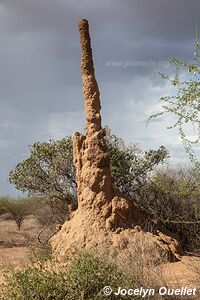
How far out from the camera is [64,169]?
17.7 metres

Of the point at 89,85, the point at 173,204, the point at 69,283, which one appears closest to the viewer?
the point at 69,283

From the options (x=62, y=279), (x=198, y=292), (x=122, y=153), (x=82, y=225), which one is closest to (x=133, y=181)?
(x=122, y=153)

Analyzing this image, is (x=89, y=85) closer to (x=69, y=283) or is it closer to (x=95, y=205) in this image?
(x=95, y=205)

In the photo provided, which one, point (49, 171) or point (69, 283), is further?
point (49, 171)

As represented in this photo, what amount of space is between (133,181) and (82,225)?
16.9ft

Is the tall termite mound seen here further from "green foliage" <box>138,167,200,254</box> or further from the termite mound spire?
"green foliage" <box>138,167,200,254</box>

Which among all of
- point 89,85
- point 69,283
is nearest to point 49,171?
point 89,85

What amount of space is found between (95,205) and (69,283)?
5.17 meters

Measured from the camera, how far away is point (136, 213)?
12.9 meters

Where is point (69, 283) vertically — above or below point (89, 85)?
below

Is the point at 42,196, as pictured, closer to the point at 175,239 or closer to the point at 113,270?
the point at 175,239

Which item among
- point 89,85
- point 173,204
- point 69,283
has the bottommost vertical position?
point 69,283

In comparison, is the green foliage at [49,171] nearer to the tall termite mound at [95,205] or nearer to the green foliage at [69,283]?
the tall termite mound at [95,205]

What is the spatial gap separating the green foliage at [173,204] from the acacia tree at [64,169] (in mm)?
833
